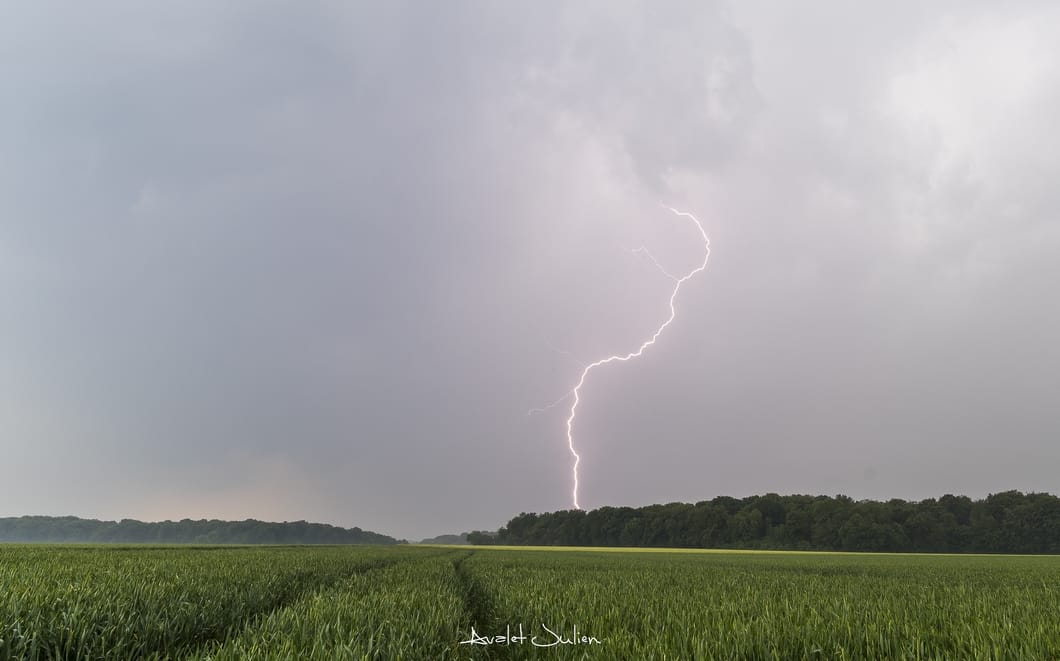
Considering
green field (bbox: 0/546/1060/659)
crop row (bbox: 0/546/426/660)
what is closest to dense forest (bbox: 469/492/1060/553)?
green field (bbox: 0/546/1060/659)

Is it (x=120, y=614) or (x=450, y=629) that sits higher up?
(x=120, y=614)

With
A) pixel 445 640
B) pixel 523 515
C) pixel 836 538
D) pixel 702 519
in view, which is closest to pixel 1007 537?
pixel 836 538

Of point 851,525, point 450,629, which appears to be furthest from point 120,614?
point 851,525

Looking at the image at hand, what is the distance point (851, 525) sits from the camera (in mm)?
103625

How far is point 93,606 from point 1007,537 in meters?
140

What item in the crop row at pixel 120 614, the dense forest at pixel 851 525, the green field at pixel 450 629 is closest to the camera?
the green field at pixel 450 629

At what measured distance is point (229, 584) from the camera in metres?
10.1

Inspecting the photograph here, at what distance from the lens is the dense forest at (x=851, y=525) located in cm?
10088

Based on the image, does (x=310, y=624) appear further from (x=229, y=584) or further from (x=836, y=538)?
(x=836, y=538)

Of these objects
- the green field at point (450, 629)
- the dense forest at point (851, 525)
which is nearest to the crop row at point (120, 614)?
A: the green field at point (450, 629)

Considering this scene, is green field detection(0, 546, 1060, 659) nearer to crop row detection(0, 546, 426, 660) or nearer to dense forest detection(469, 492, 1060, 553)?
crop row detection(0, 546, 426, 660)

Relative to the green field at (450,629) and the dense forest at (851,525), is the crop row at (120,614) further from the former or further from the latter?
the dense forest at (851,525)

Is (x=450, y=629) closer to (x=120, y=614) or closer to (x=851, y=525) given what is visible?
(x=120, y=614)

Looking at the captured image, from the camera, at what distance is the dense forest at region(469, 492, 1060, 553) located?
10088 centimetres
